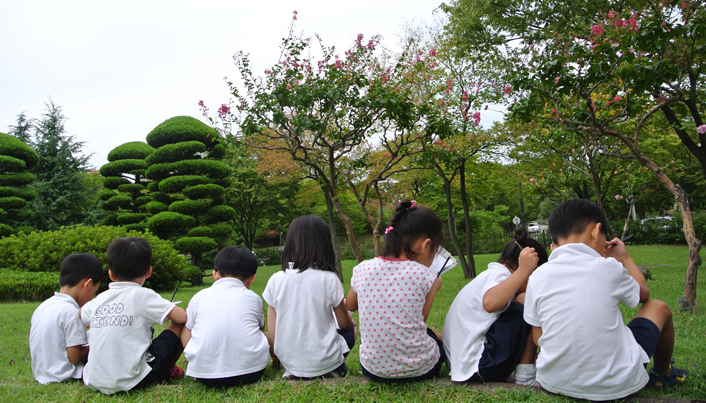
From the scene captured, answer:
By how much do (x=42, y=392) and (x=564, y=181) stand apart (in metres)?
7.51

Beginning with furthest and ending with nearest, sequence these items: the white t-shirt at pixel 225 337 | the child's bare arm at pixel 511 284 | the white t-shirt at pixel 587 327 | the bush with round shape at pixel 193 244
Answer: the bush with round shape at pixel 193 244 < the white t-shirt at pixel 225 337 < the child's bare arm at pixel 511 284 < the white t-shirt at pixel 587 327

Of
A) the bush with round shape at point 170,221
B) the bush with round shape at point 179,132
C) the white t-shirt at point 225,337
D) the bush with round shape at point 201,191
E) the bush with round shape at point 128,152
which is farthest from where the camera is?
the bush with round shape at point 128,152

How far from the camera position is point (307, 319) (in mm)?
2711

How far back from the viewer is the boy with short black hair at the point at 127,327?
2.75 meters

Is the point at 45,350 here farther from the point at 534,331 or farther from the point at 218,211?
the point at 218,211

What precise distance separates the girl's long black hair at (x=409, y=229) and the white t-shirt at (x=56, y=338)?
216cm

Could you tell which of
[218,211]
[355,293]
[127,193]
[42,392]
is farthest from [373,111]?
[127,193]

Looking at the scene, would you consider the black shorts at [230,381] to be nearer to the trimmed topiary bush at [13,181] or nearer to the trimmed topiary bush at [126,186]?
the trimmed topiary bush at [126,186]

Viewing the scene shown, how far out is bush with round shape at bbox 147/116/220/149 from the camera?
49.4 feet

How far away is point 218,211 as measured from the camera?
15.0 meters

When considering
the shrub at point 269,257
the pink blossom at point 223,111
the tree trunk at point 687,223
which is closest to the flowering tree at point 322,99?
the pink blossom at point 223,111

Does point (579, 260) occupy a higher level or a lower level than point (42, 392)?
Result: higher

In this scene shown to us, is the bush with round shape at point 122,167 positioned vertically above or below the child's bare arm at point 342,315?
above

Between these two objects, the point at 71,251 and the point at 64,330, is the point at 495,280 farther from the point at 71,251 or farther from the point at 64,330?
the point at 71,251
